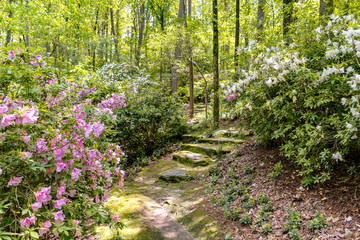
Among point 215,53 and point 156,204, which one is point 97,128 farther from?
point 215,53

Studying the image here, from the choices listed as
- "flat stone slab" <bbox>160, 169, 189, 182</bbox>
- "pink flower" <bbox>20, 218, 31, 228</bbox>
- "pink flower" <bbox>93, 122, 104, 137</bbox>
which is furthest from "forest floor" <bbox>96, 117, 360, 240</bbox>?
"pink flower" <bbox>20, 218, 31, 228</bbox>

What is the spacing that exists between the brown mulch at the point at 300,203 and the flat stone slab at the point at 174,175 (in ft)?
4.35

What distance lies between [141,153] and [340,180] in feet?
19.1

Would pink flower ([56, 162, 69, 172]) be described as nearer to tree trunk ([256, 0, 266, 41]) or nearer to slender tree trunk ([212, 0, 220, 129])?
tree trunk ([256, 0, 266, 41])

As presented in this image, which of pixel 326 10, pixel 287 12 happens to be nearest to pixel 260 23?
pixel 287 12

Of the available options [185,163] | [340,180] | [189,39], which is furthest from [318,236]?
[189,39]

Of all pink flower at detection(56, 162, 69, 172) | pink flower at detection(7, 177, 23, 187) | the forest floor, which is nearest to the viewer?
pink flower at detection(7, 177, 23, 187)

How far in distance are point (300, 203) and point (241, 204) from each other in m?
0.88

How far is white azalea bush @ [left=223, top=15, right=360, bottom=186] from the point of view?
2.83 m

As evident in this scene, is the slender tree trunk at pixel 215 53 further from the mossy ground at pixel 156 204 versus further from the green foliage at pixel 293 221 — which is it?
the green foliage at pixel 293 221

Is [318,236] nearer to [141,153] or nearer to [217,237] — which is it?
[217,237]

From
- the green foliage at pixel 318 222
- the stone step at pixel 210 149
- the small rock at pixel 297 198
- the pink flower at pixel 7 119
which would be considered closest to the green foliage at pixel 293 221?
the green foliage at pixel 318 222

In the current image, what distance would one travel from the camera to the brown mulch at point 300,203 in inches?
101

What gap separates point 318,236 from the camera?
250 cm
